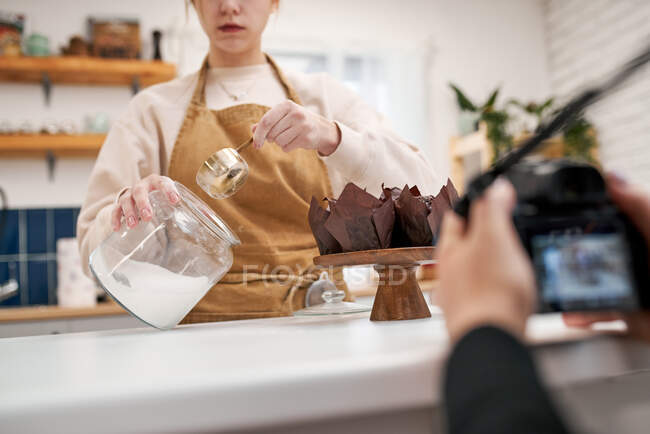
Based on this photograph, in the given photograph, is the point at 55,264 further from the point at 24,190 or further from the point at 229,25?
the point at 229,25

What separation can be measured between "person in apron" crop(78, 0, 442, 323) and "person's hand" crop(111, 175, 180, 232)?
17 centimetres

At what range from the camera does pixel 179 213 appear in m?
0.76

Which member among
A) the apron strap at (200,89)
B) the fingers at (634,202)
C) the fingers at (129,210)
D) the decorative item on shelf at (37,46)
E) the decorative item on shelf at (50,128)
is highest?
the decorative item on shelf at (37,46)

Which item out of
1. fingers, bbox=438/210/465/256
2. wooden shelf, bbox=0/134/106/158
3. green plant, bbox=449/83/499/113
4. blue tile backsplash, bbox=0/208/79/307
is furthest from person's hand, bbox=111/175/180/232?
green plant, bbox=449/83/499/113

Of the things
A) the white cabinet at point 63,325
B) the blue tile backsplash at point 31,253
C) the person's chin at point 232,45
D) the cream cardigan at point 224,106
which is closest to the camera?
the cream cardigan at point 224,106

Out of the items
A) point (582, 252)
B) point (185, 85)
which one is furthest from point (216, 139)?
point (582, 252)

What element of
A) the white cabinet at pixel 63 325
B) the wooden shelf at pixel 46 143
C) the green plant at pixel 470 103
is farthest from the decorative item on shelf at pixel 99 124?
the green plant at pixel 470 103

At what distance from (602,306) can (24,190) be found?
3310 mm

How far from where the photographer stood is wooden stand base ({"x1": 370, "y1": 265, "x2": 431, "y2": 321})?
786 mm

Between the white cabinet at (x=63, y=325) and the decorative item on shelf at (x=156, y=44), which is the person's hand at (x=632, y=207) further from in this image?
the decorative item on shelf at (x=156, y=44)

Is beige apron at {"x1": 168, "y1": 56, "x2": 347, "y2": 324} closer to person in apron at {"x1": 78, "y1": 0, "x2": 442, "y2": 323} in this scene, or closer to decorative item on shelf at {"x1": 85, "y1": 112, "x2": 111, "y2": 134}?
person in apron at {"x1": 78, "y1": 0, "x2": 442, "y2": 323}

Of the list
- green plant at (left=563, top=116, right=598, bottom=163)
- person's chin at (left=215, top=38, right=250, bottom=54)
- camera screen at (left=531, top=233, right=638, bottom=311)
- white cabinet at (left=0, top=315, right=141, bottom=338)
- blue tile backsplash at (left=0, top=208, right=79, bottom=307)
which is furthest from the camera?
green plant at (left=563, top=116, right=598, bottom=163)

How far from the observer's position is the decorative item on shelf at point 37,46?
296 centimetres

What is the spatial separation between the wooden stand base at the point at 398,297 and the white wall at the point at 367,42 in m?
2.80
